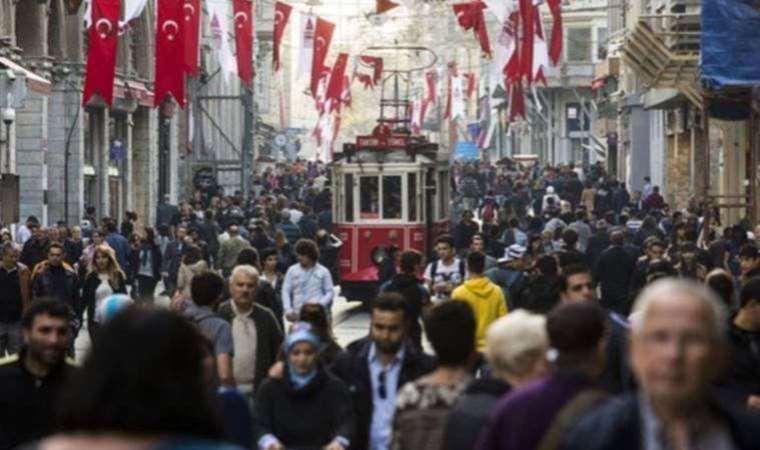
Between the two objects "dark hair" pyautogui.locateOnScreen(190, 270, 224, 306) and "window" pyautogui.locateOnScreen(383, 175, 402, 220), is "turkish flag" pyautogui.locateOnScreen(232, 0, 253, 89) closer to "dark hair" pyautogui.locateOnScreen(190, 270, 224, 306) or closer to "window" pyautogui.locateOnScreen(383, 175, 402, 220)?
"window" pyautogui.locateOnScreen(383, 175, 402, 220)

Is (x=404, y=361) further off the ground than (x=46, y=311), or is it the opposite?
(x=46, y=311)

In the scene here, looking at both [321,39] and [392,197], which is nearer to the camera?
[392,197]

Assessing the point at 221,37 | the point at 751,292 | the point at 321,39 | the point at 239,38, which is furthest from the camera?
the point at 321,39

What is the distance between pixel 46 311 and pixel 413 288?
25.4 feet

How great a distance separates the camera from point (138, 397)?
442 centimetres

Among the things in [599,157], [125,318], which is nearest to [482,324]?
[125,318]

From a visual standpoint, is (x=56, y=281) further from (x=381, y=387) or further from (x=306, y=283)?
(x=381, y=387)

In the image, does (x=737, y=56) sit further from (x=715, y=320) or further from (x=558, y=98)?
(x=558, y=98)

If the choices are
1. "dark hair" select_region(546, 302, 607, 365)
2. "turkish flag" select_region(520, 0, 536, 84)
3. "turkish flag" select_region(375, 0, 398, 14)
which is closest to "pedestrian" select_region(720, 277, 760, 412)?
"dark hair" select_region(546, 302, 607, 365)

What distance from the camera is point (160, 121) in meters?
61.1

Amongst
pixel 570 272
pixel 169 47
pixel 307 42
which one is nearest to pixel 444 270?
pixel 570 272

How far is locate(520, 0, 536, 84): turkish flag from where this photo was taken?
44.2 m

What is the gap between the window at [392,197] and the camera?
1396 inches

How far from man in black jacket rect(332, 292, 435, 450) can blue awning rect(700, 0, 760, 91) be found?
2210 cm
